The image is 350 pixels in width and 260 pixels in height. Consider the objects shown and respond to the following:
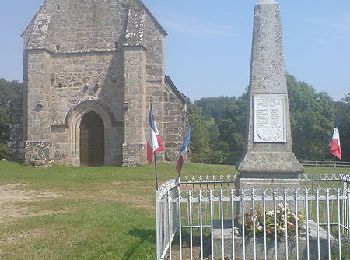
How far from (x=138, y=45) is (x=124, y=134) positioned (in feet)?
15.8

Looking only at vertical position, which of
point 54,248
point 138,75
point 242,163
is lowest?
point 54,248

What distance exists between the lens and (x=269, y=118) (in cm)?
898

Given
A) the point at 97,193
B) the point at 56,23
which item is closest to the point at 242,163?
the point at 97,193

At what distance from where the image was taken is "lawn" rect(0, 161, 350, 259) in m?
8.91

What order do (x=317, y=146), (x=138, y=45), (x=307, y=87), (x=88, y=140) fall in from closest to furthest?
(x=138, y=45), (x=88, y=140), (x=317, y=146), (x=307, y=87)

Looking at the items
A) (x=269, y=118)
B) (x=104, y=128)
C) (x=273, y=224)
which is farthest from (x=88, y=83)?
(x=273, y=224)

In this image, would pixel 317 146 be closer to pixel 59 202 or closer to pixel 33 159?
pixel 33 159

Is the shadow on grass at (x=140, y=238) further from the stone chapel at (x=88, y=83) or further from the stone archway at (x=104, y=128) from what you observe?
the stone archway at (x=104, y=128)

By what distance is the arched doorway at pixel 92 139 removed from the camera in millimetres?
29203

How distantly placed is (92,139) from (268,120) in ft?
70.2

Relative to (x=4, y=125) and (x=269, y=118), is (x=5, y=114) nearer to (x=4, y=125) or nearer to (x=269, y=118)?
(x=4, y=125)

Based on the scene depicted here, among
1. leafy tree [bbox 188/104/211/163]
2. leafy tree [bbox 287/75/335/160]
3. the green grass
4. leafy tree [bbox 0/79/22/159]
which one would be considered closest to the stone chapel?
leafy tree [bbox 0/79/22/159]

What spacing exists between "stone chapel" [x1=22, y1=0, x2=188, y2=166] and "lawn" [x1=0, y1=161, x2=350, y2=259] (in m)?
5.30

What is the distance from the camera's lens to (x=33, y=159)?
28.1m
